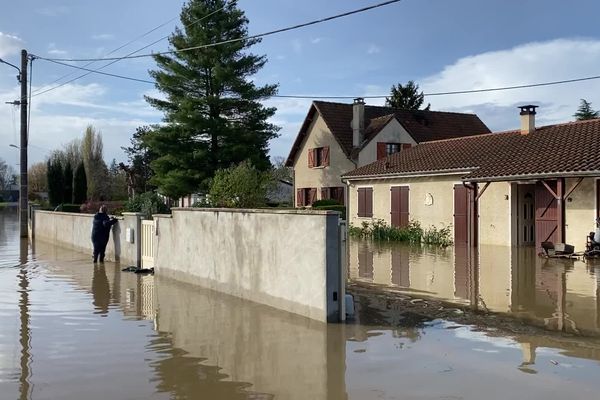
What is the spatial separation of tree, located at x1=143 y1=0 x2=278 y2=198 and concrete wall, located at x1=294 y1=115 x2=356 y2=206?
160 inches

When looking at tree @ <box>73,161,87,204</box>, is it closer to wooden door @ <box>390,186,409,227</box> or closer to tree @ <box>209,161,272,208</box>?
tree @ <box>209,161,272,208</box>

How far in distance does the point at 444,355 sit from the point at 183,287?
6.45 metres

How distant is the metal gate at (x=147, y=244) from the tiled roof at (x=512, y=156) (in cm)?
1013

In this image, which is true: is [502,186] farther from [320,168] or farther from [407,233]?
[320,168]

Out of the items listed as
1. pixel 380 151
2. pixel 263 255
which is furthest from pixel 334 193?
pixel 263 255

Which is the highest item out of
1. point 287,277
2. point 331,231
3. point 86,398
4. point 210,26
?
point 210,26

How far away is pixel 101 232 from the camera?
16531mm

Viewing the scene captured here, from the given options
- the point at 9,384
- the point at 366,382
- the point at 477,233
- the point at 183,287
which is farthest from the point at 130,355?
the point at 477,233

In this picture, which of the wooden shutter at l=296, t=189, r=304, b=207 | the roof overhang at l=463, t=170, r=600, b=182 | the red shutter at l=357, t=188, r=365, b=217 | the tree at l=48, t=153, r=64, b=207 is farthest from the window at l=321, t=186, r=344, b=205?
the tree at l=48, t=153, r=64, b=207

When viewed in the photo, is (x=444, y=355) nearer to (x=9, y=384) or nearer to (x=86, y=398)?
(x=86, y=398)

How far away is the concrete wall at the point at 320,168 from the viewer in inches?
1355

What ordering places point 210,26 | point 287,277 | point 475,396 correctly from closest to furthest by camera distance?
point 475,396 → point 287,277 → point 210,26

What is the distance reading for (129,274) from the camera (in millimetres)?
14023

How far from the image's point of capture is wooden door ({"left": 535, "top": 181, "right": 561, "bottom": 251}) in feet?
58.3
